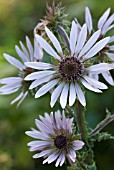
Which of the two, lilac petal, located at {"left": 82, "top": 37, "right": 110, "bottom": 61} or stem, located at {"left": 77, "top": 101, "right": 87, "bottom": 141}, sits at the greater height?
lilac petal, located at {"left": 82, "top": 37, "right": 110, "bottom": 61}

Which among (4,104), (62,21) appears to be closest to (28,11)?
(4,104)

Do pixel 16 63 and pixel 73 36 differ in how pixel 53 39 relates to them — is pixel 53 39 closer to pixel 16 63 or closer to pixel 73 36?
pixel 73 36

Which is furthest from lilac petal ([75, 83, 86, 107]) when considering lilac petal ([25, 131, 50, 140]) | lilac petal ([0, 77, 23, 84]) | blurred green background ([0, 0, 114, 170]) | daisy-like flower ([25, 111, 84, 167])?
blurred green background ([0, 0, 114, 170])

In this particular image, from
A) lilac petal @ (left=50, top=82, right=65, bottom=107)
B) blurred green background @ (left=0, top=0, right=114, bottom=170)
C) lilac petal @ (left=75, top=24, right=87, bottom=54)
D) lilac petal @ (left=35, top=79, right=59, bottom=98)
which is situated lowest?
blurred green background @ (left=0, top=0, right=114, bottom=170)

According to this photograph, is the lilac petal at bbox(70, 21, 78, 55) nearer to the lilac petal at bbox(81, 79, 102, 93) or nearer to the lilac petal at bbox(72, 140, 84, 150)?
the lilac petal at bbox(81, 79, 102, 93)

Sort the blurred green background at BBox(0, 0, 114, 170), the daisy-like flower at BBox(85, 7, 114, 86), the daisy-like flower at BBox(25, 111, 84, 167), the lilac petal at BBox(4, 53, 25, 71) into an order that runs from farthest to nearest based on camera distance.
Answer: the blurred green background at BBox(0, 0, 114, 170), the lilac petal at BBox(4, 53, 25, 71), the daisy-like flower at BBox(85, 7, 114, 86), the daisy-like flower at BBox(25, 111, 84, 167)

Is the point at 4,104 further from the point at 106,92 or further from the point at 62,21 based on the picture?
the point at 62,21

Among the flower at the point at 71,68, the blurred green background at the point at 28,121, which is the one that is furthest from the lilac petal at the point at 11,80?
the blurred green background at the point at 28,121
